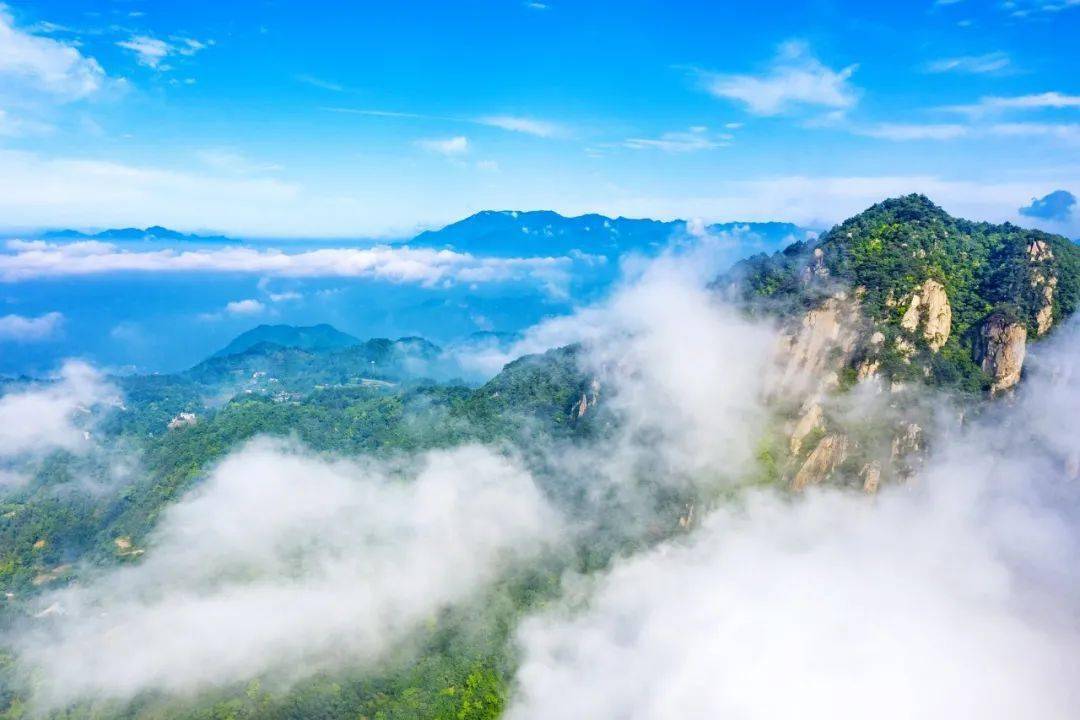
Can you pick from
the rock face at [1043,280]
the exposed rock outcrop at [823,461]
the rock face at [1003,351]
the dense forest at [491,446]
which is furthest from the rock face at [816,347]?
the rock face at [1043,280]

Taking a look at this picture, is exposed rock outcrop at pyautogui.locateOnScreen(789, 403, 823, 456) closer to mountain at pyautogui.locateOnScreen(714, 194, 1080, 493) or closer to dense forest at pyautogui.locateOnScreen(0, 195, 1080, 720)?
mountain at pyautogui.locateOnScreen(714, 194, 1080, 493)

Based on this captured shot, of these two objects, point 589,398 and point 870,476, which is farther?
point 589,398

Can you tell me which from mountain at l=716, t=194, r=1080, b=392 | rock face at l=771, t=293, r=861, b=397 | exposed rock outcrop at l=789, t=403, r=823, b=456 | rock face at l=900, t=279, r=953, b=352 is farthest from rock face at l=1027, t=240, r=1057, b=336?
exposed rock outcrop at l=789, t=403, r=823, b=456

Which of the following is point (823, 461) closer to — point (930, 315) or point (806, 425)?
point (806, 425)

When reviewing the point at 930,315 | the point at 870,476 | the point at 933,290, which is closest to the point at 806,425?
the point at 870,476

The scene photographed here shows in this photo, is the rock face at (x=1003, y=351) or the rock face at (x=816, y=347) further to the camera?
the rock face at (x=1003, y=351)

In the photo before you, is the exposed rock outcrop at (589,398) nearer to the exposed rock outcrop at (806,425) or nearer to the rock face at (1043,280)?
the exposed rock outcrop at (806,425)

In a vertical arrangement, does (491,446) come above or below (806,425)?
below
